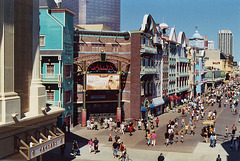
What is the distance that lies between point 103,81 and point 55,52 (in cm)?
846

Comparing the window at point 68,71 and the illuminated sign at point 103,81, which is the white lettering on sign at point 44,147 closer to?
the window at point 68,71

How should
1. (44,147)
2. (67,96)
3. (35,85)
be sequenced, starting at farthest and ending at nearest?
1. (67,96)
2. (44,147)
3. (35,85)

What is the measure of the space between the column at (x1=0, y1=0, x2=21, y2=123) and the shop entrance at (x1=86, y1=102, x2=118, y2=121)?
30130 millimetres

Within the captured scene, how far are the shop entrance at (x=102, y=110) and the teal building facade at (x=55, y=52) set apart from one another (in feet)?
18.5

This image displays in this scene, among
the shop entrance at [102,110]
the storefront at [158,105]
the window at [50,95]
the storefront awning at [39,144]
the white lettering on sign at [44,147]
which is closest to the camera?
the storefront awning at [39,144]

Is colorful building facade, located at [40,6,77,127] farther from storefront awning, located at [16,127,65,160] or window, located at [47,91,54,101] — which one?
storefront awning, located at [16,127,65,160]

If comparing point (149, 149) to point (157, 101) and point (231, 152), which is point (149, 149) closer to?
point (231, 152)

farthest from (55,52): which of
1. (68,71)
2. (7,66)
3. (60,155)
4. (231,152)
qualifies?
(7,66)

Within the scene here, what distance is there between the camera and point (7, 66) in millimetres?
15516

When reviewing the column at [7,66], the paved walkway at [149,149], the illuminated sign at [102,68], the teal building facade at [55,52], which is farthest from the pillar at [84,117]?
the column at [7,66]

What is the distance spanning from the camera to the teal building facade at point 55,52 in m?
39.3

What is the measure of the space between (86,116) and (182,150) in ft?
58.9

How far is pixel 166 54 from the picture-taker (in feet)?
206

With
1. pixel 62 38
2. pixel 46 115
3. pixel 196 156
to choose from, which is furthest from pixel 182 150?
pixel 62 38
